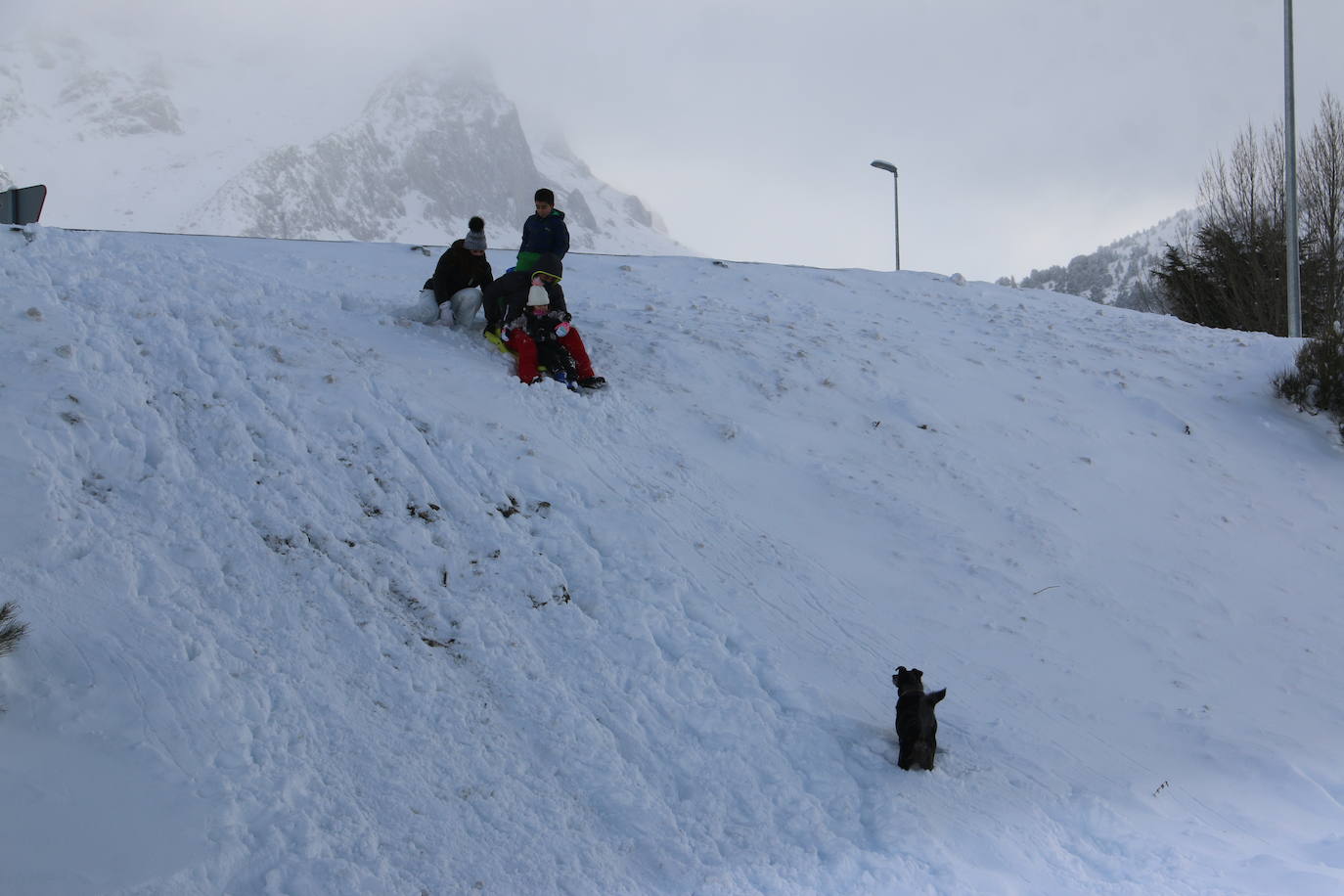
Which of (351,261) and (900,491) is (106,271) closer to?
(351,261)

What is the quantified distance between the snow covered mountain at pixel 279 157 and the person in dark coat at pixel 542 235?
325ft

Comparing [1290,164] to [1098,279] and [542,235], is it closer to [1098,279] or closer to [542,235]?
[542,235]

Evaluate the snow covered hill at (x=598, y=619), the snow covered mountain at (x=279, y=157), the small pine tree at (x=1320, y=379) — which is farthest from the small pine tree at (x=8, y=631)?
the snow covered mountain at (x=279, y=157)

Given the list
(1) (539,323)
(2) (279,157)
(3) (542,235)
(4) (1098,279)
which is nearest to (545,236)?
(3) (542,235)

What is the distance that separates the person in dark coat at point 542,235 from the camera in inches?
296

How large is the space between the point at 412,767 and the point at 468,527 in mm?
1724

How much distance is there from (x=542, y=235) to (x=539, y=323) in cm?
84

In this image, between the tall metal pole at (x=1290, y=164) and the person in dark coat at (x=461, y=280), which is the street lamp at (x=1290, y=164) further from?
the person in dark coat at (x=461, y=280)

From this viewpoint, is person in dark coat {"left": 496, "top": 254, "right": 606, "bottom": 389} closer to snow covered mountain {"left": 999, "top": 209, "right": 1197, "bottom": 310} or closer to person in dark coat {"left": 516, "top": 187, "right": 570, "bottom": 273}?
person in dark coat {"left": 516, "top": 187, "right": 570, "bottom": 273}

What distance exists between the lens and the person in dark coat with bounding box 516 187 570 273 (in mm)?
7516

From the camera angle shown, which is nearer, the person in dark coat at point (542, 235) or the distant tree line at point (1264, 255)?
the person in dark coat at point (542, 235)

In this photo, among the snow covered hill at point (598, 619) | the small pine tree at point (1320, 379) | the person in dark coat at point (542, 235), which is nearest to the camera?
the snow covered hill at point (598, 619)

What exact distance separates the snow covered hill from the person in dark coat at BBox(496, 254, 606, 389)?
23cm

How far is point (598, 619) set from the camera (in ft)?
15.8
